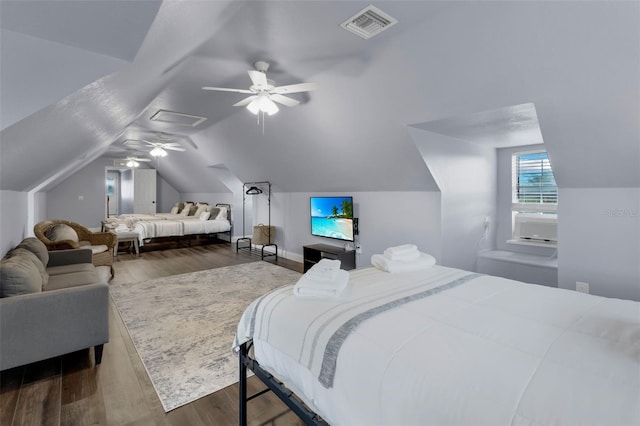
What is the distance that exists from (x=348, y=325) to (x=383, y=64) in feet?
8.08

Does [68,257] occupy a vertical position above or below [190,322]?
above

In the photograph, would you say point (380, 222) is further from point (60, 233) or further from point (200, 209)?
point (200, 209)

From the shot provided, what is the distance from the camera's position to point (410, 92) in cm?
290

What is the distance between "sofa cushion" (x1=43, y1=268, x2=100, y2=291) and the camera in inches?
113

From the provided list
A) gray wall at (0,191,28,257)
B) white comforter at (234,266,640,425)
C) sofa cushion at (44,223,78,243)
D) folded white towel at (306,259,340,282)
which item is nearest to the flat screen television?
folded white towel at (306,259,340,282)

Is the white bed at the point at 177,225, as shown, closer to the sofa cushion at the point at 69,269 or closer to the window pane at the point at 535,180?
the sofa cushion at the point at 69,269

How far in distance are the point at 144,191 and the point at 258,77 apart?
933 cm

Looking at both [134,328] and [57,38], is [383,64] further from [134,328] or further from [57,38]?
[134,328]

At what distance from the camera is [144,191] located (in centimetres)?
1030

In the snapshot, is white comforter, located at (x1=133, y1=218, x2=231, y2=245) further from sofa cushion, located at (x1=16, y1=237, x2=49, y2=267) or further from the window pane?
the window pane

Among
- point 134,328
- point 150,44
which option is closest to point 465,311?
point 150,44

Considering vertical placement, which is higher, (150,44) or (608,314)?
(150,44)

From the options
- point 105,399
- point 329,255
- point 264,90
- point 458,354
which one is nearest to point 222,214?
point 329,255

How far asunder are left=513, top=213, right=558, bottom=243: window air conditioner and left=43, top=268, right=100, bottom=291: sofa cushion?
5.18m
